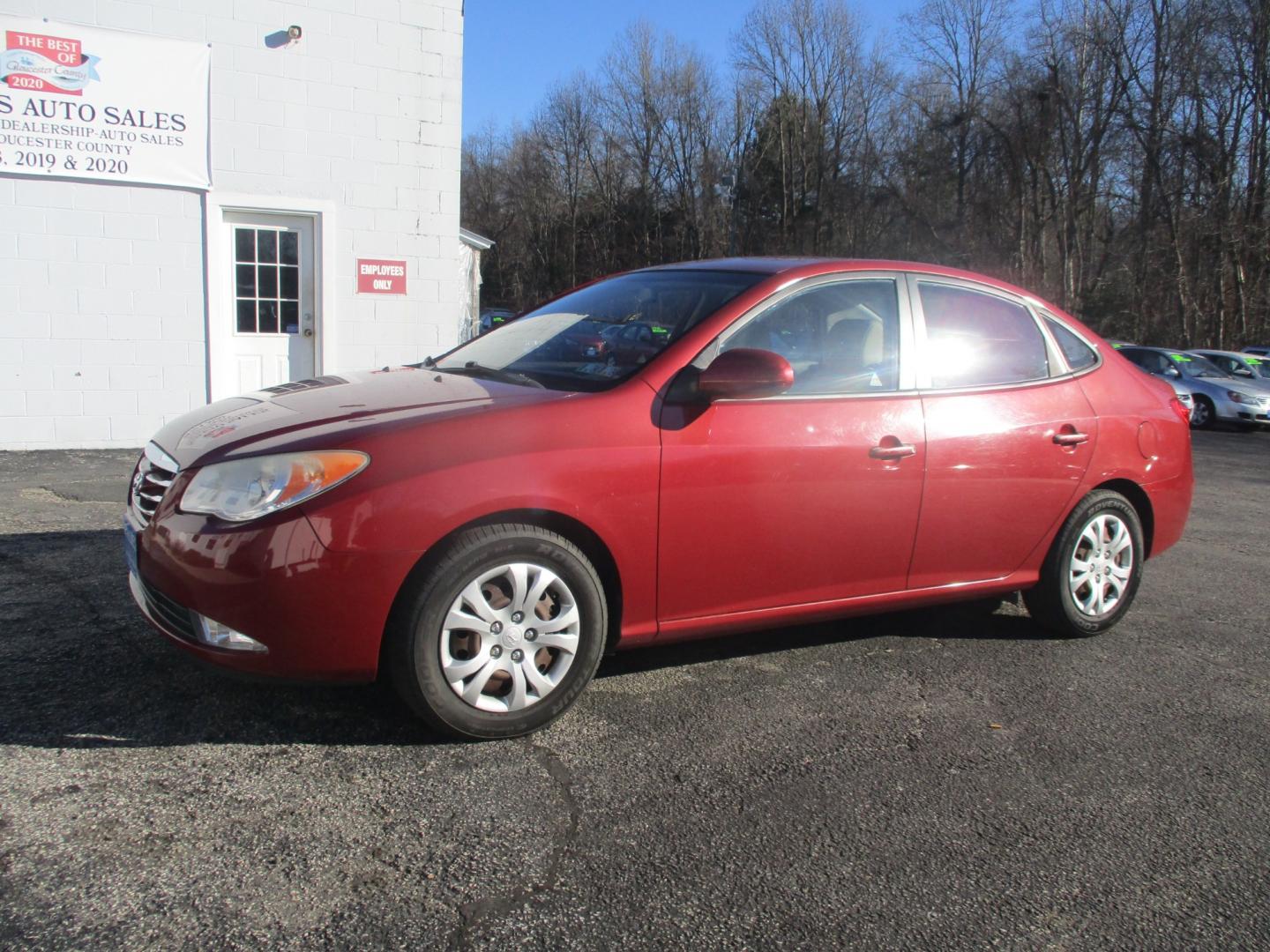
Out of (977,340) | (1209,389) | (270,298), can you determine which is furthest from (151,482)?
(1209,389)

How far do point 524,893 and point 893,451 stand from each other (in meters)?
2.16

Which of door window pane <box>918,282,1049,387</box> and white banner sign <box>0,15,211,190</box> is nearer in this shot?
door window pane <box>918,282,1049,387</box>

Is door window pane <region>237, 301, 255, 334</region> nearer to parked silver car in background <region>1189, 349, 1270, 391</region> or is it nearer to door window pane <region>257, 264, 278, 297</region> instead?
door window pane <region>257, 264, 278, 297</region>

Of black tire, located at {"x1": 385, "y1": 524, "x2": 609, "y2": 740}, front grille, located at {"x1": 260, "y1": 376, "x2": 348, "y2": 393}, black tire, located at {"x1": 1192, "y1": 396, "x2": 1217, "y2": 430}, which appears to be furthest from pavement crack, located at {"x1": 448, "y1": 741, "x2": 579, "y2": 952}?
black tire, located at {"x1": 1192, "y1": 396, "x2": 1217, "y2": 430}

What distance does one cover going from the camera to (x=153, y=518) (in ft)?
10.2

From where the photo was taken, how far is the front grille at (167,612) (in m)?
2.96

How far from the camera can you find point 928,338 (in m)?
4.05

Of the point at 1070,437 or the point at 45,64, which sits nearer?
Result: the point at 1070,437

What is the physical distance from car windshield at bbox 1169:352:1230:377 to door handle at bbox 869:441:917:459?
58.4 ft

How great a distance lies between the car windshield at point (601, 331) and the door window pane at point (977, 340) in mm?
808

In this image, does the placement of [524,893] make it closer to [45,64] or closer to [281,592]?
[281,592]

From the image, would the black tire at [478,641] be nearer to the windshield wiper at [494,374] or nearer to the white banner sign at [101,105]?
the windshield wiper at [494,374]

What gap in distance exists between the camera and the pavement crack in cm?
221

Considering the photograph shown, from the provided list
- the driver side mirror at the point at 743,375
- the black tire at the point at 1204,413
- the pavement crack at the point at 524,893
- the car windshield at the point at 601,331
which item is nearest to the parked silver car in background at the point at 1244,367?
the black tire at the point at 1204,413
